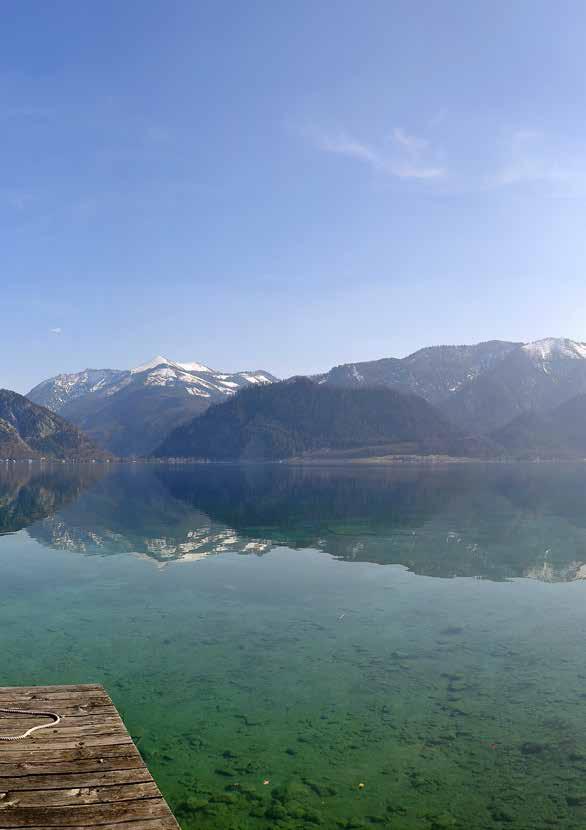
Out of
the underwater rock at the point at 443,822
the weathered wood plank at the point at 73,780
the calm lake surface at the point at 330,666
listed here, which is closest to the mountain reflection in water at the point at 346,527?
the calm lake surface at the point at 330,666

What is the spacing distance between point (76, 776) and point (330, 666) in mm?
18360

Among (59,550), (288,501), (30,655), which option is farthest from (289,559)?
(288,501)

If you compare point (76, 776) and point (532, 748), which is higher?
point (76, 776)

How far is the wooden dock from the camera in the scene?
11383mm

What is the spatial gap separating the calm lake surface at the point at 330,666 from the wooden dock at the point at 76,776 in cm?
444

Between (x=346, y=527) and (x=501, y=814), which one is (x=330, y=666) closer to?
(x=501, y=814)

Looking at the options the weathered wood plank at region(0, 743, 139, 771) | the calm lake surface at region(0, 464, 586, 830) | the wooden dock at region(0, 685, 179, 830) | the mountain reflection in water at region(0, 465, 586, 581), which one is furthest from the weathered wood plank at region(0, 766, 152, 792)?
the mountain reflection in water at region(0, 465, 586, 581)

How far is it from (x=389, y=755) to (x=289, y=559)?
40.9m

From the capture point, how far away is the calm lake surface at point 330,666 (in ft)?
60.1

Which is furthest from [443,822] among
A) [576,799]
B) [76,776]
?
[76,776]

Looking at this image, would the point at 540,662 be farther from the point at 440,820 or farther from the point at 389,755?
the point at 440,820

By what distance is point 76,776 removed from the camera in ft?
42.8

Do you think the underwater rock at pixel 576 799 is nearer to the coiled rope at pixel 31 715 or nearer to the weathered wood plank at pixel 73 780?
the weathered wood plank at pixel 73 780

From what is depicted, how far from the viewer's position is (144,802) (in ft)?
39.4
